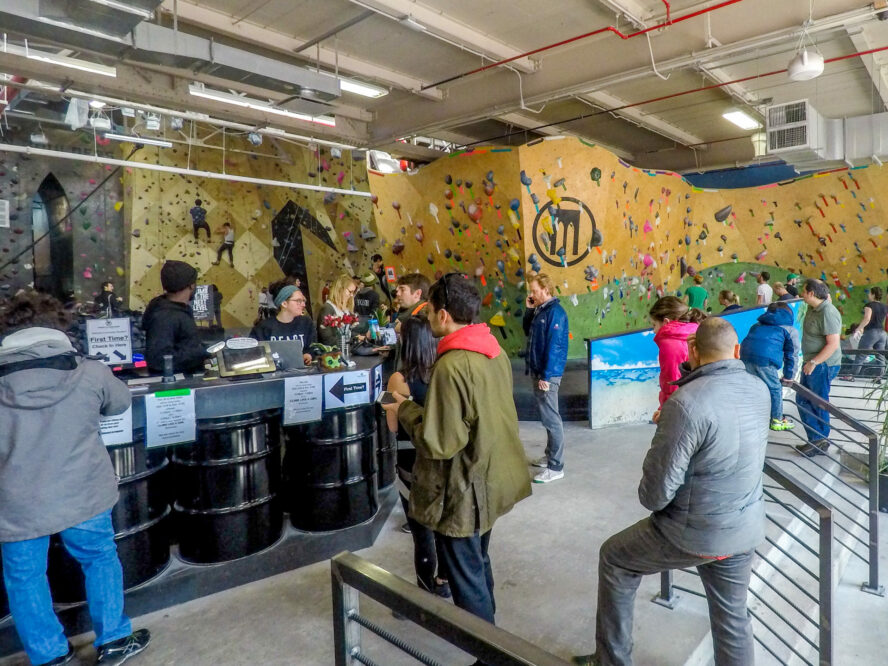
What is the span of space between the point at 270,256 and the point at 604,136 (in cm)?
693

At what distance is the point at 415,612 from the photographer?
35.3 inches

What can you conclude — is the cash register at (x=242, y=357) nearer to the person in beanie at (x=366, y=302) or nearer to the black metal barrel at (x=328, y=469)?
the black metal barrel at (x=328, y=469)

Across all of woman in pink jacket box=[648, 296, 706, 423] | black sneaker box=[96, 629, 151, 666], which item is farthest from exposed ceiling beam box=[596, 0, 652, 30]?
black sneaker box=[96, 629, 151, 666]

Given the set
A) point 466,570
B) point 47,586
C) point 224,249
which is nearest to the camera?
point 466,570

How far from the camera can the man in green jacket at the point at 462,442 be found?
1.96 meters

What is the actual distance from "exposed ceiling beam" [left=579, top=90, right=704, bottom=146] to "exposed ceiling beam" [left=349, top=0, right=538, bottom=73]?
1.71m

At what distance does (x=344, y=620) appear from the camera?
112cm

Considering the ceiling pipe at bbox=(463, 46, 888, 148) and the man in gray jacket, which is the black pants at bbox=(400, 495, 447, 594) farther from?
the ceiling pipe at bbox=(463, 46, 888, 148)

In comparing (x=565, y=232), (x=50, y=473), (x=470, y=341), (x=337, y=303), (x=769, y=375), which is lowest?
(x=769, y=375)

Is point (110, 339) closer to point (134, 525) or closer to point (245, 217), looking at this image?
point (134, 525)

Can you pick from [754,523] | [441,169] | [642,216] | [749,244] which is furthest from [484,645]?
[749,244]

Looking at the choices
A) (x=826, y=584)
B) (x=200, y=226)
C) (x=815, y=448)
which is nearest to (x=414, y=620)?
(x=826, y=584)

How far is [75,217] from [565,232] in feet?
26.5

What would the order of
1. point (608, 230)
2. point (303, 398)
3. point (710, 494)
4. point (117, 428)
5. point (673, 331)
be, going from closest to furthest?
point (710, 494) → point (117, 428) → point (303, 398) → point (673, 331) → point (608, 230)
